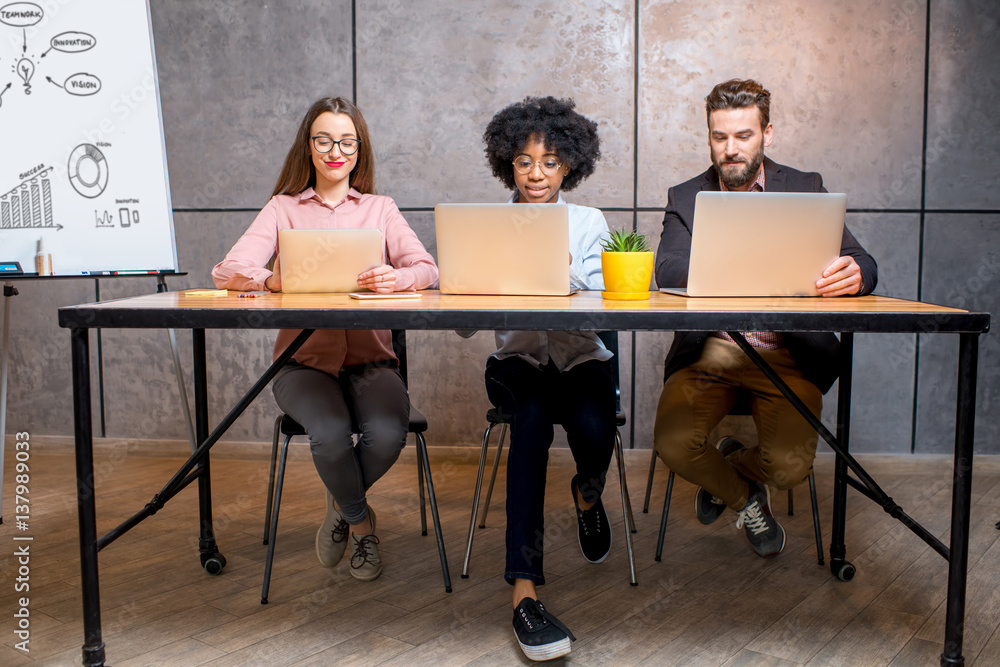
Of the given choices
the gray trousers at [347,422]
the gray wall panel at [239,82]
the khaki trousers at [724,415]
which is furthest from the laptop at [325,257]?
the gray wall panel at [239,82]

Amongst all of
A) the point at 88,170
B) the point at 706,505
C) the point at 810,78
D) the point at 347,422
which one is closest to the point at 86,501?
the point at 347,422

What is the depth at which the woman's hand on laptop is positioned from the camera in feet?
6.37

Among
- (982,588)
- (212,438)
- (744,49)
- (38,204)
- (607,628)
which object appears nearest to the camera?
(212,438)

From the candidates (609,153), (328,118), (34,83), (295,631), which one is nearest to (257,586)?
(295,631)

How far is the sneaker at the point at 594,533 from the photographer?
7.52 feet

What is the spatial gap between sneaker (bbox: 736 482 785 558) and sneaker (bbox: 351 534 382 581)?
109 centimetres

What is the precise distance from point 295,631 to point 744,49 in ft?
9.20

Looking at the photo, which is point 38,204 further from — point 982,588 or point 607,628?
point 982,588

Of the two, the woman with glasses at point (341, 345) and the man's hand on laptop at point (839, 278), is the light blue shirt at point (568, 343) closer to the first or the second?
the woman with glasses at point (341, 345)

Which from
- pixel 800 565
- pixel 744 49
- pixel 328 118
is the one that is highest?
pixel 744 49

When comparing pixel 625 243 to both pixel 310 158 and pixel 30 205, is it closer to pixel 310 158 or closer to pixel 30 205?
pixel 310 158

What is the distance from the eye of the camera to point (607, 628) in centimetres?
189

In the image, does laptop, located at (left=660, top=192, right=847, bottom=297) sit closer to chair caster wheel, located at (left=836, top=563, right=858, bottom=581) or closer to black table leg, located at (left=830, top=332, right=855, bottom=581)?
black table leg, located at (left=830, top=332, right=855, bottom=581)

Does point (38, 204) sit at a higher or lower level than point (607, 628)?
higher
